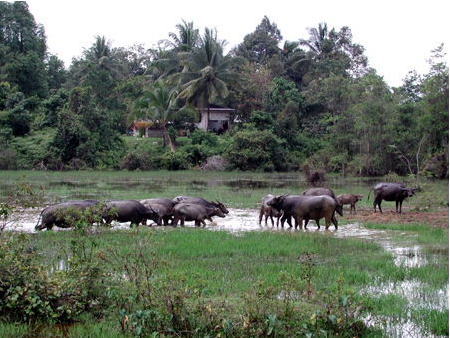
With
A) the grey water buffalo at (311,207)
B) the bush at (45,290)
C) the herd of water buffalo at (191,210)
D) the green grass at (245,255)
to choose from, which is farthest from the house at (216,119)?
the bush at (45,290)

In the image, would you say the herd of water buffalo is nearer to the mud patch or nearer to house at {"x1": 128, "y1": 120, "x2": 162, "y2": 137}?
the mud patch

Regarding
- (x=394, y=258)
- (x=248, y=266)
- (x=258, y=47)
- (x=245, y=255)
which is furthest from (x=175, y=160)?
(x=248, y=266)

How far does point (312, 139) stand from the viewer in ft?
149

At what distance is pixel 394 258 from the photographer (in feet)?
33.3

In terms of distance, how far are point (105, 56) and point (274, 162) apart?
17.9 meters

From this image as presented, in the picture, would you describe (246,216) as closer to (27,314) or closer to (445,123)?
(27,314)

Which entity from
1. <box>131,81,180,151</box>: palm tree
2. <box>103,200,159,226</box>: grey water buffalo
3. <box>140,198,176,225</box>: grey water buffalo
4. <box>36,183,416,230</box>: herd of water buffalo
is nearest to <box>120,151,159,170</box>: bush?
<box>131,81,180,151</box>: palm tree

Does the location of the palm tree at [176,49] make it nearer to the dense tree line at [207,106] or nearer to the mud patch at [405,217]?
the dense tree line at [207,106]

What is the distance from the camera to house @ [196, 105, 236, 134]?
48625 mm

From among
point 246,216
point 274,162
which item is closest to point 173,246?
point 246,216

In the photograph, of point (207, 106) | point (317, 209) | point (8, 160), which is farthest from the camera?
point (207, 106)

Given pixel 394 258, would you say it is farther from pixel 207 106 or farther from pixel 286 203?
pixel 207 106

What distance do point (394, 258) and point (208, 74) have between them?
108ft

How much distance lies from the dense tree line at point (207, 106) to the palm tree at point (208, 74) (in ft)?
0.27
